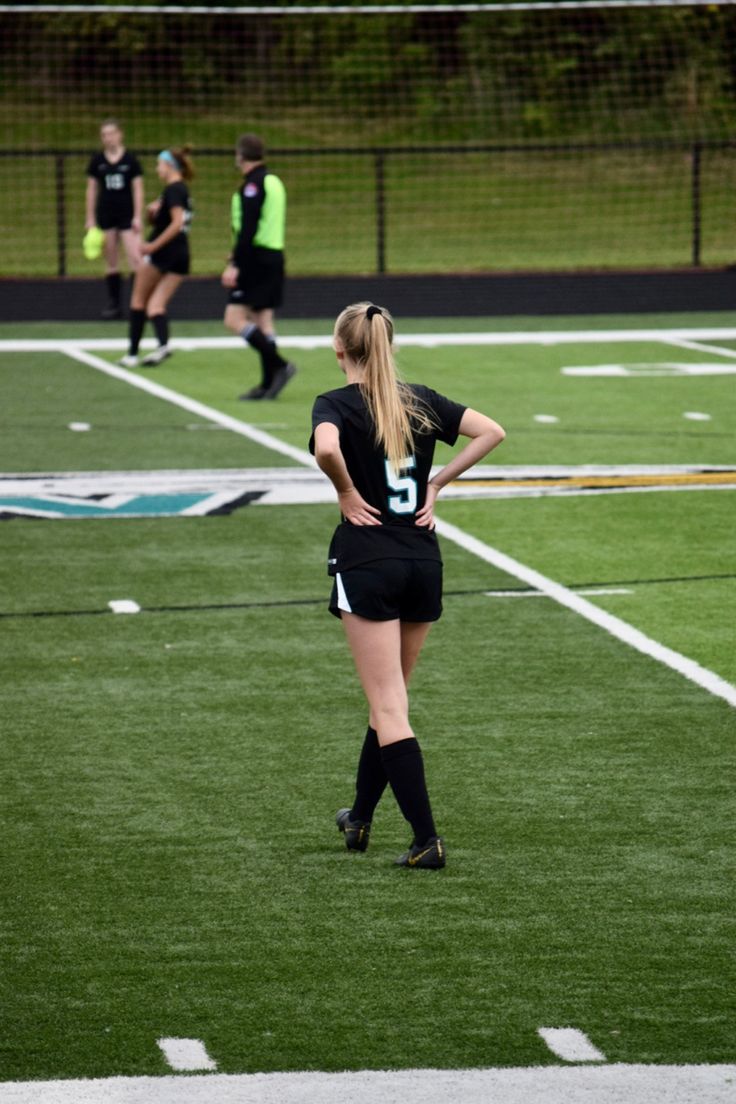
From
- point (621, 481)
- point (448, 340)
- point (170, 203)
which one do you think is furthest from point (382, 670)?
point (448, 340)

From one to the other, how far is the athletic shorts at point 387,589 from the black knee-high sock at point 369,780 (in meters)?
0.40

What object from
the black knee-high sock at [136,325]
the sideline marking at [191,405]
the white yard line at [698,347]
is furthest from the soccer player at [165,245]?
the white yard line at [698,347]

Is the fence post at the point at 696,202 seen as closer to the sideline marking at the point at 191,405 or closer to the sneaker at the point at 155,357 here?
the sideline marking at the point at 191,405

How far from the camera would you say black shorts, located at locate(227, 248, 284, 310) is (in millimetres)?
16625

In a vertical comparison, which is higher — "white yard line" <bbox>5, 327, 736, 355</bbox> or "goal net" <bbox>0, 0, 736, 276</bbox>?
"goal net" <bbox>0, 0, 736, 276</bbox>

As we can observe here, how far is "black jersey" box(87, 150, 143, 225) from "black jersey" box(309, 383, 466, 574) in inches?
716

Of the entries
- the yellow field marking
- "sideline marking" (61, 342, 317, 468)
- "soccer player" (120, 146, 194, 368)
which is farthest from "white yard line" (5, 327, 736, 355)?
the yellow field marking

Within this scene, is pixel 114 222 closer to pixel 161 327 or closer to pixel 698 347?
pixel 161 327

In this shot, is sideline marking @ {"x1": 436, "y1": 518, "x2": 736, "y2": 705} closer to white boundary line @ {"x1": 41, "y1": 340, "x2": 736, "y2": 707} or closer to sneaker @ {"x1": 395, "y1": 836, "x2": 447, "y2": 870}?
white boundary line @ {"x1": 41, "y1": 340, "x2": 736, "y2": 707}

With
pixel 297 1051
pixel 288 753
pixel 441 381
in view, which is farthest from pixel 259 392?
pixel 297 1051

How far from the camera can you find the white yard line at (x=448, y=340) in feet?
72.7

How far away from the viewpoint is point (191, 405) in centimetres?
1653

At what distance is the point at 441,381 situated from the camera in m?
18.3

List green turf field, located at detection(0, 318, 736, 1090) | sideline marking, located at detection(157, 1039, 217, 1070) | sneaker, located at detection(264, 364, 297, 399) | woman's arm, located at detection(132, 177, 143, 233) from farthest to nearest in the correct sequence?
woman's arm, located at detection(132, 177, 143, 233)
sneaker, located at detection(264, 364, 297, 399)
green turf field, located at detection(0, 318, 736, 1090)
sideline marking, located at detection(157, 1039, 217, 1070)
